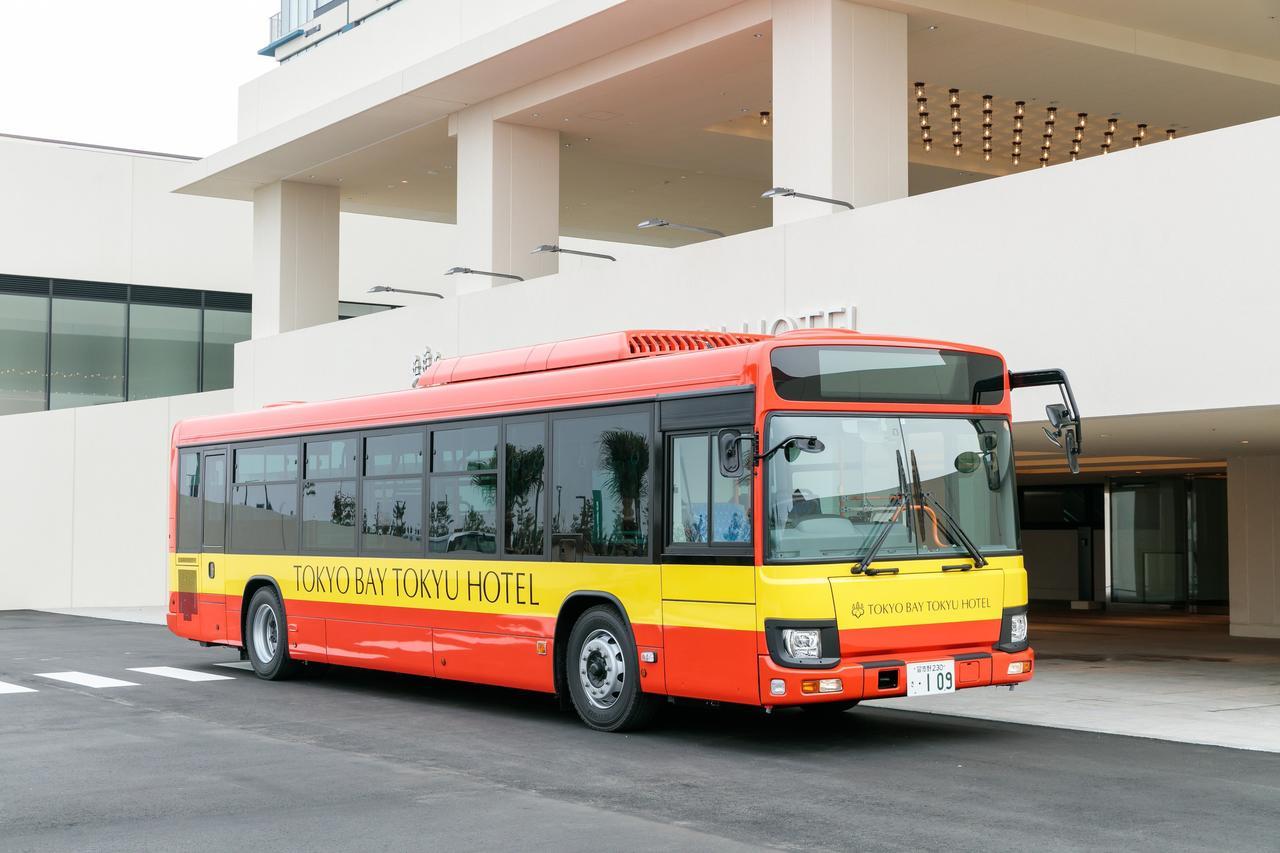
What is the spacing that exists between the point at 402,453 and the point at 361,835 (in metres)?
6.86

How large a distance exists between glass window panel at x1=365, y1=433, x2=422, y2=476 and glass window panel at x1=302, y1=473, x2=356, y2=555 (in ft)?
1.40

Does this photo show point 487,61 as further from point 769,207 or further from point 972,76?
point 769,207

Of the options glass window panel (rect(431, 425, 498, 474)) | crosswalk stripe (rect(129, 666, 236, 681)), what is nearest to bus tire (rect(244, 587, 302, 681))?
crosswalk stripe (rect(129, 666, 236, 681))

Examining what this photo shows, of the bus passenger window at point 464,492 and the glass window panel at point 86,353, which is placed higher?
the glass window panel at point 86,353

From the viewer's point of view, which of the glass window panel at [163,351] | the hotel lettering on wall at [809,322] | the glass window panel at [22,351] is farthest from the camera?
the glass window panel at [163,351]

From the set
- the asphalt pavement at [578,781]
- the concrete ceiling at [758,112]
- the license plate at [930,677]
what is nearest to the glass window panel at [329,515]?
the asphalt pavement at [578,781]

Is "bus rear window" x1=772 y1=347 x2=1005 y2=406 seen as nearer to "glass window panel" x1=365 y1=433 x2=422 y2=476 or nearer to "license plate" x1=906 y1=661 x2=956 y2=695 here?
"license plate" x1=906 y1=661 x2=956 y2=695

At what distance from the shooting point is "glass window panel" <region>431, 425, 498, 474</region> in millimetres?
13156

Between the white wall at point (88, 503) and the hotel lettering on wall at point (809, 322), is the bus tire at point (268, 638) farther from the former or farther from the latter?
the white wall at point (88, 503)

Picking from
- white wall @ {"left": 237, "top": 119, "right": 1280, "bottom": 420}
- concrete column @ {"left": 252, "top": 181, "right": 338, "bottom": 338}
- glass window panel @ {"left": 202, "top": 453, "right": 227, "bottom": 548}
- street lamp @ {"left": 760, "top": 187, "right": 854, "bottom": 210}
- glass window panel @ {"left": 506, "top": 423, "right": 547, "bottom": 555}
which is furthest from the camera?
concrete column @ {"left": 252, "top": 181, "right": 338, "bottom": 338}

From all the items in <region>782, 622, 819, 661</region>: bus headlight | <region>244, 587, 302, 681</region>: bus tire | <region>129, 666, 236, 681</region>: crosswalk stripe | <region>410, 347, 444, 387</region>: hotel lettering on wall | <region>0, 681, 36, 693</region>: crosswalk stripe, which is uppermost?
<region>410, 347, 444, 387</region>: hotel lettering on wall

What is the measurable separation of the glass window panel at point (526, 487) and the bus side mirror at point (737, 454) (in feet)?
8.02

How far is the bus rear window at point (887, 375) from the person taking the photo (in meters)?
10.6

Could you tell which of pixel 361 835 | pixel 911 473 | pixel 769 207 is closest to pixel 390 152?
pixel 769 207
